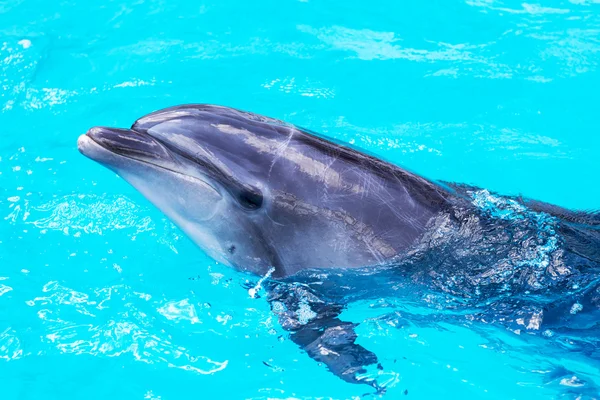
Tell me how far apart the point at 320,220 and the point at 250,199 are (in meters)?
0.57

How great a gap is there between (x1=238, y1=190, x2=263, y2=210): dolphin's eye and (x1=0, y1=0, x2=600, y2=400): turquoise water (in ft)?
3.27

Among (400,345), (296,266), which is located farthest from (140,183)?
(400,345)

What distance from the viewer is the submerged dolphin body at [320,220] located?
512 centimetres

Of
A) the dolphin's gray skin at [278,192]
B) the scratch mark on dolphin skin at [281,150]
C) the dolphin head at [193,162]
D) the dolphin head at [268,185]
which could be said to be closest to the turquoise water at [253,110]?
the dolphin's gray skin at [278,192]

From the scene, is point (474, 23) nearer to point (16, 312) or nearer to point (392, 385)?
point (392, 385)

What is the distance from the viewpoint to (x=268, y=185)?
5.14 meters

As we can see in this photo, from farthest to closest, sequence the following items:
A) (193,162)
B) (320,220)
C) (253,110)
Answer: (253,110) → (320,220) → (193,162)

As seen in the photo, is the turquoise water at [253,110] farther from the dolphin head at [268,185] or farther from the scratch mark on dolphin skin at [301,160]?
the scratch mark on dolphin skin at [301,160]

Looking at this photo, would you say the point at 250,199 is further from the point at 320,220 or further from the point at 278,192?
the point at 320,220

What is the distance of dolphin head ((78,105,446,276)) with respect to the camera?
5.10 meters

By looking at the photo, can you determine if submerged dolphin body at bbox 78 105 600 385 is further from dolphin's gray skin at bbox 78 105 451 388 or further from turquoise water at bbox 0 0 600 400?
turquoise water at bbox 0 0 600 400

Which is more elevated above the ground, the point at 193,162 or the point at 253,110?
the point at 253,110

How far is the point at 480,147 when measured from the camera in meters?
8.57

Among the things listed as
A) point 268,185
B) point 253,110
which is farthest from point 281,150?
point 253,110
